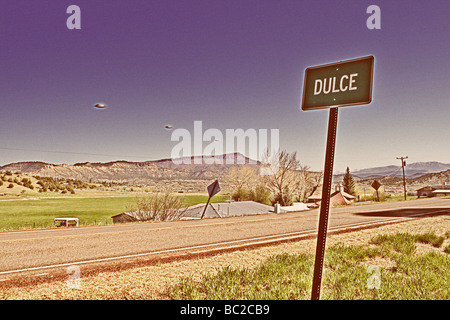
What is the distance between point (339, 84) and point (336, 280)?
3676 millimetres

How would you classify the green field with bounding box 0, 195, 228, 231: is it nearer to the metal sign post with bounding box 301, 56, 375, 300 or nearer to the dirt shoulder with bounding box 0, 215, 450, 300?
the dirt shoulder with bounding box 0, 215, 450, 300

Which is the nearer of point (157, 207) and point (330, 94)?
point (330, 94)

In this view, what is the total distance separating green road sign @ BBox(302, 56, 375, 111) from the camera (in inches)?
117

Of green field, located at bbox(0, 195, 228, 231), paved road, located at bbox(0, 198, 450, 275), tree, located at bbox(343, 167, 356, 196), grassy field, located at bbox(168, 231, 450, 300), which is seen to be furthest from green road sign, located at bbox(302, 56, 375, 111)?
tree, located at bbox(343, 167, 356, 196)

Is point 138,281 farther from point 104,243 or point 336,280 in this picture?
point 104,243

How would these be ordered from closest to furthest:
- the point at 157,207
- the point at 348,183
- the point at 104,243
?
the point at 104,243 < the point at 157,207 < the point at 348,183

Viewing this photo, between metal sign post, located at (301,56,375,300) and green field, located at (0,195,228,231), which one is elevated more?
metal sign post, located at (301,56,375,300)

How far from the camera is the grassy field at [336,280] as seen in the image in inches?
180

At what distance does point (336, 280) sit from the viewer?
17.3 ft

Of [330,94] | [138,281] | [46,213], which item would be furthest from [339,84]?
[46,213]

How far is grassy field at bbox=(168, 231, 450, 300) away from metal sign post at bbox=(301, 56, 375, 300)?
5.60 feet

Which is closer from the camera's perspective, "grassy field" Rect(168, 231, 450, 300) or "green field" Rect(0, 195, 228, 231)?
"grassy field" Rect(168, 231, 450, 300)
